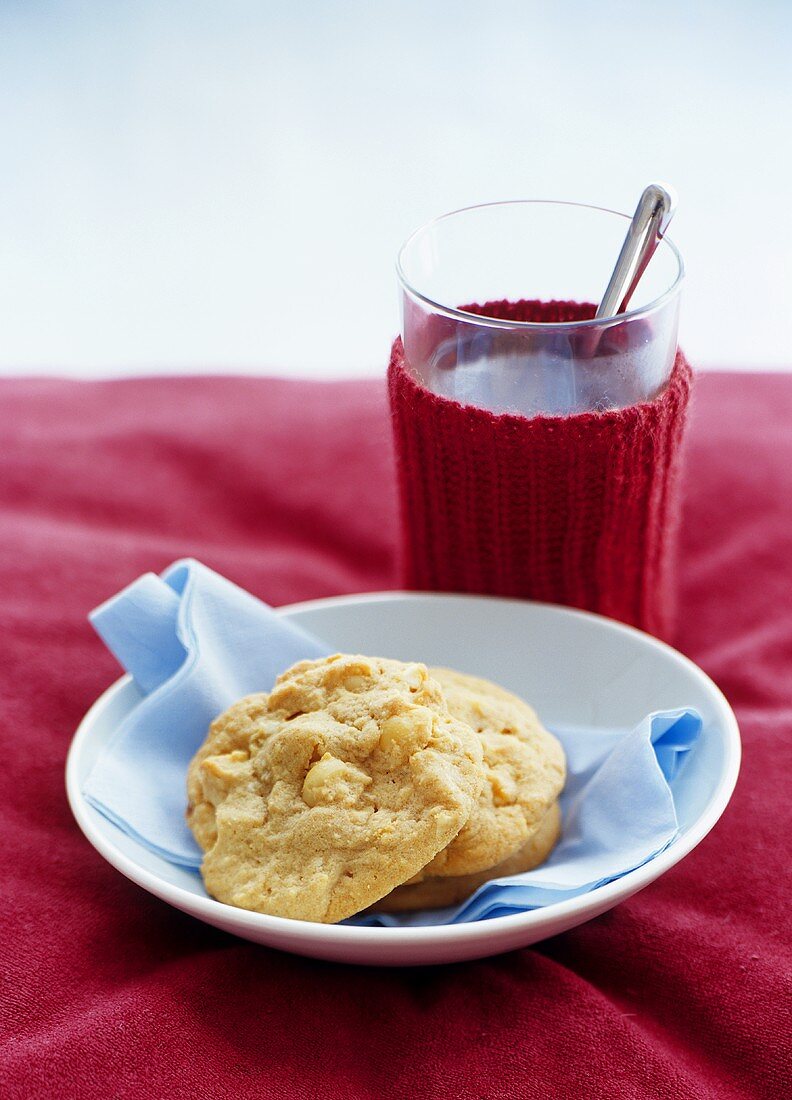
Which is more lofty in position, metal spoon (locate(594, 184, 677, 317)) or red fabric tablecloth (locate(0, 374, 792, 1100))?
metal spoon (locate(594, 184, 677, 317))

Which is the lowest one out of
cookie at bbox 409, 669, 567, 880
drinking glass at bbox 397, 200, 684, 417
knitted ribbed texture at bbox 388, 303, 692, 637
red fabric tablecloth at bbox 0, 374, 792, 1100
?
red fabric tablecloth at bbox 0, 374, 792, 1100

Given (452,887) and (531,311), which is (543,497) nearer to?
(531,311)

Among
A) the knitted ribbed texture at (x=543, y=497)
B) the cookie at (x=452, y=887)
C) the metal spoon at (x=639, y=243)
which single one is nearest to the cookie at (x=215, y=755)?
the cookie at (x=452, y=887)

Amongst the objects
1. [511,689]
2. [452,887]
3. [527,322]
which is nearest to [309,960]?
[452,887]

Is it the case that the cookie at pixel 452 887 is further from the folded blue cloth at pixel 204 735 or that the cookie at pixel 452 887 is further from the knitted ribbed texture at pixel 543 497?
the knitted ribbed texture at pixel 543 497

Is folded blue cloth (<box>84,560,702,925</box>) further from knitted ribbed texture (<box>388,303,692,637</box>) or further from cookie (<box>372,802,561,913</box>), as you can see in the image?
knitted ribbed texture (<box>388,303,692,637</box>)

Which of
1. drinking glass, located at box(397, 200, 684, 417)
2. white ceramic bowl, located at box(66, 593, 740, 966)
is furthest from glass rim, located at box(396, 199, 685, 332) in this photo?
white ceramic bowl, located at box(66, 593, 740, 966)
